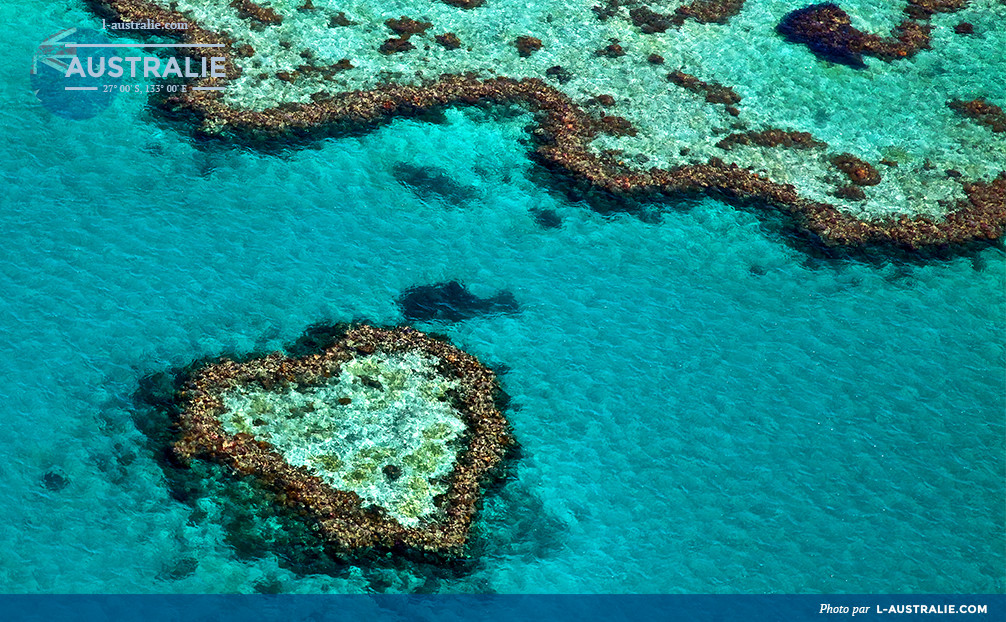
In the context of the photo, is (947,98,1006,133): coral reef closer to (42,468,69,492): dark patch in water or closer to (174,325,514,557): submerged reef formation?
(174,325,514,557): submerged reef formation

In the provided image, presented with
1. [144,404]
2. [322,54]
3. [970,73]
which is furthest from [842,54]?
[144,404]

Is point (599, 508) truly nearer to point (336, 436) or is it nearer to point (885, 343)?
point (336, 436)

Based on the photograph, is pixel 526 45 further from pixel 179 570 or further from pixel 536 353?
pixel 179 570

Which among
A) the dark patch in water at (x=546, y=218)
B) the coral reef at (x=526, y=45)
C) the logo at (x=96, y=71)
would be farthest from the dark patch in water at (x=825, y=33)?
the logo at (x=96, y=71)

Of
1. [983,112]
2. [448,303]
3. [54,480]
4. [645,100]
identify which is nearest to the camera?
[54,480]

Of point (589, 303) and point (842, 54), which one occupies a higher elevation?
point (842, 54)

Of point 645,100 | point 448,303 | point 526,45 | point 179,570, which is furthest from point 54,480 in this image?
point 645,100
